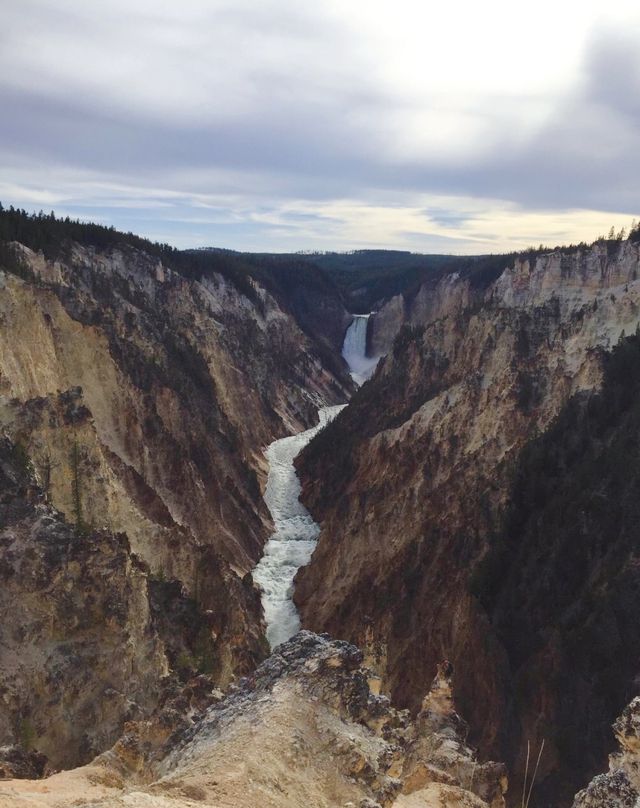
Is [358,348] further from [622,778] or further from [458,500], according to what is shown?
[622,778]


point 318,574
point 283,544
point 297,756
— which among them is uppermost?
point 297,756

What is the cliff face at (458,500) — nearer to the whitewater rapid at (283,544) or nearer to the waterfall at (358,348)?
the whitewater rapid at (283,544)

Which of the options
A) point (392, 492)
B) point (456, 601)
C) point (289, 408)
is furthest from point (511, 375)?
point (289, 408)

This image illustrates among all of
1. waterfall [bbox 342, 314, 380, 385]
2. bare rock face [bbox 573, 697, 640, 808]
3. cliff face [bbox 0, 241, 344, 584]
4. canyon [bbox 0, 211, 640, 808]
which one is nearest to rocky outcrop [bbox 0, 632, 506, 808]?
canyon [bbox 0, 211, 640, 808]

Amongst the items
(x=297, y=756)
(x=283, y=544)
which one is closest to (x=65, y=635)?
(x=297, y=756)

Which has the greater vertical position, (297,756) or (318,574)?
(297,756)

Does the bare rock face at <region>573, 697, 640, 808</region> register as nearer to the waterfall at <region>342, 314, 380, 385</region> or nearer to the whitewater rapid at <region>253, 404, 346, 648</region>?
the whitewater rapid at <region>253, 404, 346, 648</region>
